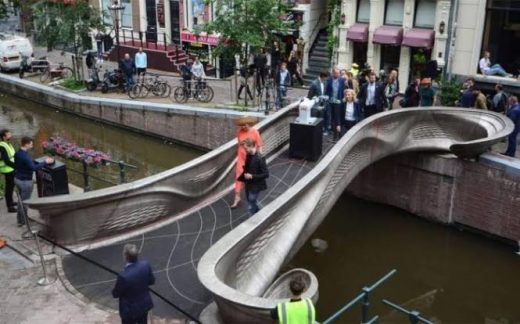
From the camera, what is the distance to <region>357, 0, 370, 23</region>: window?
866 inches

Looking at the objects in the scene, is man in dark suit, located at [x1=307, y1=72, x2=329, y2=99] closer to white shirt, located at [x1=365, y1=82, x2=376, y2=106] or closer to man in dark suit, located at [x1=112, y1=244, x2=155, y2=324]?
white shirt, located at [x1=365, y1=82, x2=376, y2=106]

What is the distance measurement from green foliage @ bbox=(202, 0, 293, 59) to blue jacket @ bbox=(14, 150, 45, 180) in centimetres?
957

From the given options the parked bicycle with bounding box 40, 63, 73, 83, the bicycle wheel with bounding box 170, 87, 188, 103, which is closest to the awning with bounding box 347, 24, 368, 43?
the bicycle wheel with bounding box 170, 87, 188, 103

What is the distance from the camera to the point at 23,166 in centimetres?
1034

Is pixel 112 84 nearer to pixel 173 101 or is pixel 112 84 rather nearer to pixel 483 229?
pixel 173 101

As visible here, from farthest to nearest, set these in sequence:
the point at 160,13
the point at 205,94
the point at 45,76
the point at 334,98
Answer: the point at 160,13, the point at 45,76, the point at 205,94, the point at 334,98

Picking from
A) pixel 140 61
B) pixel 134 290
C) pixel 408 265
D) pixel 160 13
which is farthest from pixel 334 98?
pixel 160 13

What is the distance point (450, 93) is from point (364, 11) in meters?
5.91

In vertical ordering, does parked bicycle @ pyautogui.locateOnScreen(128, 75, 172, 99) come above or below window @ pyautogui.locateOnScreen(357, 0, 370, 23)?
below

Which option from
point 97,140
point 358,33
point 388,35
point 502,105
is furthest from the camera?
point 358,33

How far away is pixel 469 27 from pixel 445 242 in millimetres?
8254

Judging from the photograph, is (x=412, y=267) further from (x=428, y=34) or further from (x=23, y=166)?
(x=428, y=34)

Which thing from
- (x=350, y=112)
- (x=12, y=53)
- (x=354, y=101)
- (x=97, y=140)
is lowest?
(x=97, y=140)

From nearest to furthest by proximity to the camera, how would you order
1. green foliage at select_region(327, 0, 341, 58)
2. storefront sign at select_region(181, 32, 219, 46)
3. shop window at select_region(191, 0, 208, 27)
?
green foliage at select_region(327, 0, 341, 58)
storefront sign at select_region(181, 32, 219, 46)
shop window at select_region(191, 0, 208, 27)
